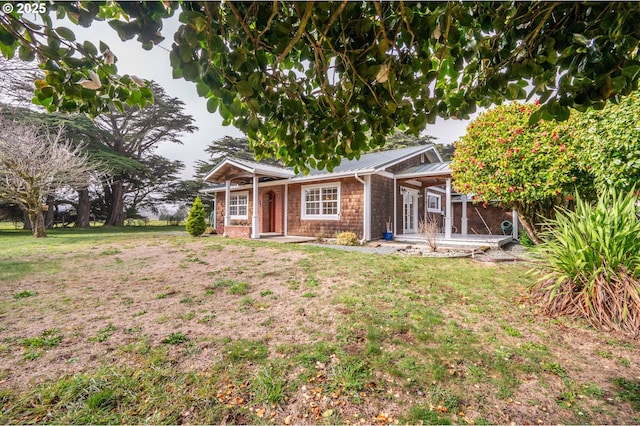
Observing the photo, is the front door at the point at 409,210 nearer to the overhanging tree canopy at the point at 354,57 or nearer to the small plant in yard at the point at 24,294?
the overhanging tree canopy at the point at 354,57

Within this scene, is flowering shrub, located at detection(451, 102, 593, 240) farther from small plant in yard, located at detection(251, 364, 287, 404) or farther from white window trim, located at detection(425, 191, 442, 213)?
small plant in yard, located at detection(251, 364, 287, 404)

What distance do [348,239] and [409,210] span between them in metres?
4.32

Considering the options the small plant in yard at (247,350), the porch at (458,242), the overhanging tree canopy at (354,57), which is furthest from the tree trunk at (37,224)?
the porch at (458,242)

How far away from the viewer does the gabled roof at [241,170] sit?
1206 cm

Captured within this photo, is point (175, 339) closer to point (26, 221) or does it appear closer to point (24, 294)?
point (24, 294)

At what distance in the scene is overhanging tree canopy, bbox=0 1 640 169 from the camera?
1.46 m

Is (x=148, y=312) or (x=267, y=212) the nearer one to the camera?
(x=148, y=312)

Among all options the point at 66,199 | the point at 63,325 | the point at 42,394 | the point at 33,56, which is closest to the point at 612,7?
the point at 33,56

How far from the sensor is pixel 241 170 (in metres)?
12.8

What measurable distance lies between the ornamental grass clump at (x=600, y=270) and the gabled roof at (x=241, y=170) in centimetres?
1018

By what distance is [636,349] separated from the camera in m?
2.77

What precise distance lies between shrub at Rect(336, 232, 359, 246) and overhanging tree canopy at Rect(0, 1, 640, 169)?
797 cm

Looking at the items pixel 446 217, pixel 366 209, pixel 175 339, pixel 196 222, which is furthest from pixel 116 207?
pixel 175 339

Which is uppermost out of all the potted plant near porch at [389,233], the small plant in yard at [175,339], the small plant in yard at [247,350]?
the potted plant near porch at [389,233]
